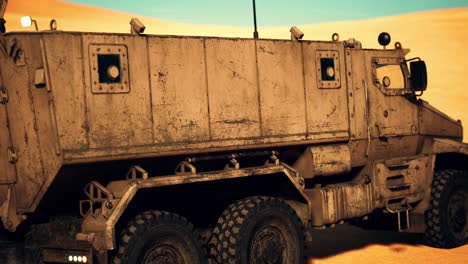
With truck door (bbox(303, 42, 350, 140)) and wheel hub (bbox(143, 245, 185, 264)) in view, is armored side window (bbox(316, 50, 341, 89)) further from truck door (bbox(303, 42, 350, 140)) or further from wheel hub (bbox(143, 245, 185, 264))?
wheel hub (bbox(143, 245, 185, 264))

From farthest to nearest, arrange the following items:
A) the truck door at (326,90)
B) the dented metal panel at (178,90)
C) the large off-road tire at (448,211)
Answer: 1. the large off-road tire at (448,211)
2. the truck door at (326,90)
3. the dented metal panel at (178,90)

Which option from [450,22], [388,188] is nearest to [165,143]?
[388,188]

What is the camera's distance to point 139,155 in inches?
283

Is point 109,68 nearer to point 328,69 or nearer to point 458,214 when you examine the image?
point 328,69

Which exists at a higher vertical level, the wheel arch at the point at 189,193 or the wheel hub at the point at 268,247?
the wheel arch at the point at 189,193

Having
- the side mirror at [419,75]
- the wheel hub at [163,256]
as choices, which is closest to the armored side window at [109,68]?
the wheel hub at [163,256]

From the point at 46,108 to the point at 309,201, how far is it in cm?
346

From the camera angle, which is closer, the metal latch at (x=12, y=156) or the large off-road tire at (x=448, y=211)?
the metal latch at (x=12, y=156)

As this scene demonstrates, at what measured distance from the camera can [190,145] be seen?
7.61 metres

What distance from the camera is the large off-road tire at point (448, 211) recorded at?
34.1 ft

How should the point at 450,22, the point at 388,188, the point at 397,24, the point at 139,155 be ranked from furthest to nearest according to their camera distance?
the point at 397,24
the point at 450,22
the point at 388,188
the point at 139,155

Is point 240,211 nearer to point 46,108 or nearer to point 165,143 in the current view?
point 165,143

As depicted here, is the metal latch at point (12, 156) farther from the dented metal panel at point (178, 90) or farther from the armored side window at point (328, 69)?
the armored side window at point (328, 69)

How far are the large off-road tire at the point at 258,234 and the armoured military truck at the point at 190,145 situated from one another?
0.05ft
